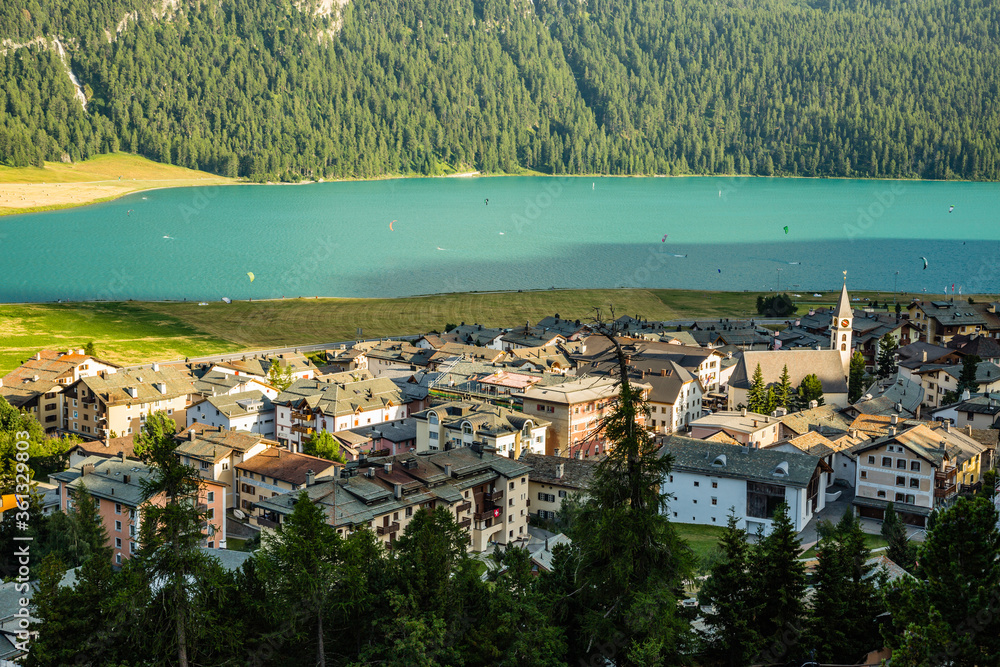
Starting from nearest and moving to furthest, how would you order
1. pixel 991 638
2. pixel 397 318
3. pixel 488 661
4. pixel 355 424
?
pixel 991 638 → pixel 488 661 → pixel 355 424 → pixel 397 318

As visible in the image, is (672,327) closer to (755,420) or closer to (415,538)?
(755,420)

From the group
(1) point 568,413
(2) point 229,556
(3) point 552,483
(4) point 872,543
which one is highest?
(1) point 568,413

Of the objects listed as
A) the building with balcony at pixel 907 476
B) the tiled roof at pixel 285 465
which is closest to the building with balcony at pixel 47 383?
the tiled roof at pixel 285 465

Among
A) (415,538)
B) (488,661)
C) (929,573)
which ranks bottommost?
(488,661)

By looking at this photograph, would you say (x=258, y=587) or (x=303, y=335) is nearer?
(x=258, y=587)

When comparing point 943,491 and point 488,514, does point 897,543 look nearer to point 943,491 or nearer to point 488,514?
point 943,491

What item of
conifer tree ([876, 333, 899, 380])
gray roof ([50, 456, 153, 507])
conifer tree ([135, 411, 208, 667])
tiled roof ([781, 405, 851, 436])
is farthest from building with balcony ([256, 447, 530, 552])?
conifer tree ([876, 333, 899, 380])

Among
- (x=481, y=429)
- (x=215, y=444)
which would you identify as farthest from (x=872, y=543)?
(x=215, y=444)

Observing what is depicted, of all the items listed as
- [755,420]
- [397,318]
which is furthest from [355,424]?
[397,318]
